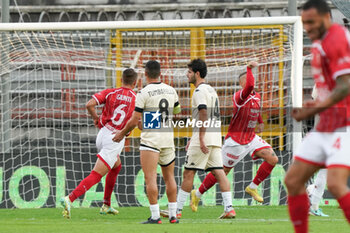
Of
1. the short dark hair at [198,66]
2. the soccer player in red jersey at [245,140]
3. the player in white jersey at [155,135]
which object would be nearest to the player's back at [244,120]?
the soccer player in red jersey at [245,140]

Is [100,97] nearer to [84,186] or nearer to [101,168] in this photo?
[101,168]

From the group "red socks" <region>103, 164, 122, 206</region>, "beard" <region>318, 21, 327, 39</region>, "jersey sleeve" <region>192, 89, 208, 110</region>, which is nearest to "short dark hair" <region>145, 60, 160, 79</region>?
"jersey sleeve" <region>192, 89, 208, 110</region>

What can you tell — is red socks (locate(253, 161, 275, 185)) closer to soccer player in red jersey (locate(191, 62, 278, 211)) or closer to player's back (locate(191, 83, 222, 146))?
soccer player in red jersey (locate(191, 62, 278, 211))

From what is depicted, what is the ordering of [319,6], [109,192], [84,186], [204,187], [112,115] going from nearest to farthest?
1. [319,6]
2. [84,186]
3. [204,187]
4. [112,115]
5. [109,192]

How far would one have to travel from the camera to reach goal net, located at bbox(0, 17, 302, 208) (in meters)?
10.7

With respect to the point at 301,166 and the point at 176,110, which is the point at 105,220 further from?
the point at 301,166

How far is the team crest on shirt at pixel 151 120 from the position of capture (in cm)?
773

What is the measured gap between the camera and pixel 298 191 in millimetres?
4613

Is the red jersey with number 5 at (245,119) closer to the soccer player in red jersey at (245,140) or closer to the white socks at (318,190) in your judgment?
the soccer player in red jersey at (245,140)

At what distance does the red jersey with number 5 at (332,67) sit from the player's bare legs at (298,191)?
0.28 m

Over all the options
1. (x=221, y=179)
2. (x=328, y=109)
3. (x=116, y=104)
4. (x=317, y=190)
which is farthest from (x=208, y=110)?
(x=328, y=109)

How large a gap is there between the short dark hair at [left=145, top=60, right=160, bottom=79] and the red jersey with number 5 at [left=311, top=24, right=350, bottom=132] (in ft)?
10.9

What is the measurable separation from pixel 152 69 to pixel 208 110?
3.68ft

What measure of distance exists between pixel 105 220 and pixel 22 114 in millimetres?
4655
